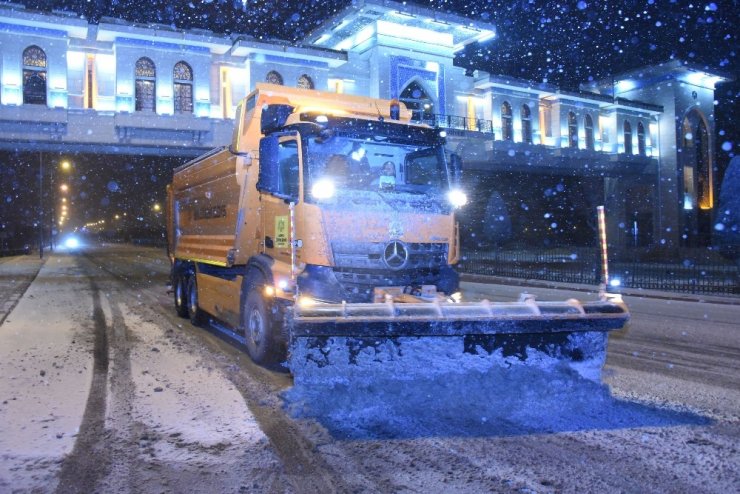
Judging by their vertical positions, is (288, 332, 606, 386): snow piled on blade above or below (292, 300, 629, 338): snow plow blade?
below

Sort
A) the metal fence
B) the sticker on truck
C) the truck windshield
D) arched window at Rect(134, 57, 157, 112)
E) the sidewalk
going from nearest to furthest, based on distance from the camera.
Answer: the truck windshield < the sticker on truck < the sidewalk < the metal fence < arched window at Rect(134, 57, 157, 112)

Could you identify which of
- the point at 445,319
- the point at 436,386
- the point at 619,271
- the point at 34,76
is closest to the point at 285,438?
the point at 436,386

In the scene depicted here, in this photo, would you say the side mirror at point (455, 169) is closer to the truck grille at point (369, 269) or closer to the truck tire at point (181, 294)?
Answer: the truck grille at point (369, 269)

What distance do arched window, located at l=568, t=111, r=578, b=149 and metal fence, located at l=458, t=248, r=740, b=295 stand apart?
1750 centimetres

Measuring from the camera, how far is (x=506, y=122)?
41.7 m

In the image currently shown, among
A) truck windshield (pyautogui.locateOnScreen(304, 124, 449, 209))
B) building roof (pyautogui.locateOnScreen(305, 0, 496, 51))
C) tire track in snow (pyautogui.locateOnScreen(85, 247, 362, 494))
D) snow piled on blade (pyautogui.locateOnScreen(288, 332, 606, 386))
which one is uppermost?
building roof (pyautogui.locateOnScreen(305, 0, 496, 51))

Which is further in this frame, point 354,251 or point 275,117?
point 275,117

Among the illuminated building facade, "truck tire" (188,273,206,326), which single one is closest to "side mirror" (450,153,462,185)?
"truck tire" (188,273,206,326)

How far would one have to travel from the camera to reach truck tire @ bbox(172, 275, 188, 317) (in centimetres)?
1211

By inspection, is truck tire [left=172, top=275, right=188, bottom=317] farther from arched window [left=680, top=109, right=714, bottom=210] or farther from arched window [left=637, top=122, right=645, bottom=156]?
arched window [left=680, top=109, right=714, bottom=210]

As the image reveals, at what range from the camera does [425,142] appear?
25.2 feet

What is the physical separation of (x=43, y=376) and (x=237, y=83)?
27.3 meters

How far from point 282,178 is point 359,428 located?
3.19 meters

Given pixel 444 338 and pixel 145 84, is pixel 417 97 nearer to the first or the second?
pixel 145 84
